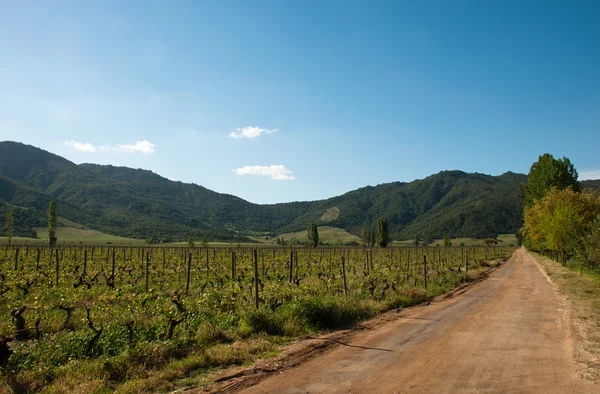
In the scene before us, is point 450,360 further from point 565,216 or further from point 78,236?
point 78,236

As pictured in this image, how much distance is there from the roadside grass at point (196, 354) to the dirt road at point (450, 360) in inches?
53.0

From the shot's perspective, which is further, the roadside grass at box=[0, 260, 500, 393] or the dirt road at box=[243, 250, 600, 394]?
the dirt road at box=[243, 250, 600, 394]

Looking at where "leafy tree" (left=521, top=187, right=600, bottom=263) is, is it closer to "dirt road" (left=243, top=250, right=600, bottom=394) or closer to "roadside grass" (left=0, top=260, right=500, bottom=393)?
"dirt road" (left=243, top=250, right=600, bottom=394)

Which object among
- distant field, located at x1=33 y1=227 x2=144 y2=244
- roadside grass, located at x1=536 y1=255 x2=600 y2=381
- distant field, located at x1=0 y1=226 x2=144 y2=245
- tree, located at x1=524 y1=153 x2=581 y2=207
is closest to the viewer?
roadside grass, located at x1=536 y1=255 x2=600 y2=381

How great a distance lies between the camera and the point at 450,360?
8.02 m

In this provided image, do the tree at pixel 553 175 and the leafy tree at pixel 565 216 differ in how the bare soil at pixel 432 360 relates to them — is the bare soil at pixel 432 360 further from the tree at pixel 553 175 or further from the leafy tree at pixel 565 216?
the tree at pixel 553 175

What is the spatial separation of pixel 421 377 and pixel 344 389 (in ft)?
5.32

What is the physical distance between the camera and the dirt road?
6584 mm

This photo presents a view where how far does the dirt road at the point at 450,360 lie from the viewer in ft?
21.6

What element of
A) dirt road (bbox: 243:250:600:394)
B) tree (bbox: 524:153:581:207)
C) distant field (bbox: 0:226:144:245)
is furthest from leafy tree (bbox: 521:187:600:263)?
distant field (bbox: 0:226:144:245)

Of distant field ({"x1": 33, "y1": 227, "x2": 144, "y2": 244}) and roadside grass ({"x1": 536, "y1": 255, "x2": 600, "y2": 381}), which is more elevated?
roadside grass ({"x1": 536, "y1": 255, "x2": 600, "y2": 381})

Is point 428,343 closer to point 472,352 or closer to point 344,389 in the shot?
point 472,352

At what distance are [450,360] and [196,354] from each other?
546cm

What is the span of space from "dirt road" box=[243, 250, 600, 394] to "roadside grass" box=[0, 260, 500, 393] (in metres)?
1.35
